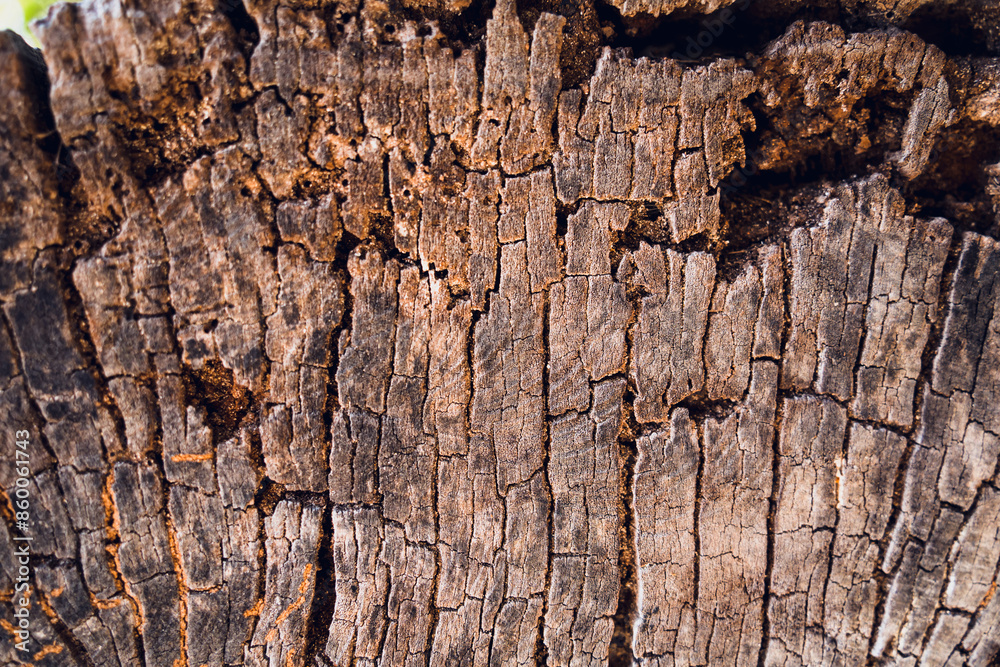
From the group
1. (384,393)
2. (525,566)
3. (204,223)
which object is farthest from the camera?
(525,566)

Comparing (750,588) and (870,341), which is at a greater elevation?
(870,341)

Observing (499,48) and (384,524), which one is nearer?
(499,48)

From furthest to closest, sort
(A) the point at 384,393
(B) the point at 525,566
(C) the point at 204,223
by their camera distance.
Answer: (B) the point at 525,566 → (A) the point at 384,393 → (C) the point at 204,223

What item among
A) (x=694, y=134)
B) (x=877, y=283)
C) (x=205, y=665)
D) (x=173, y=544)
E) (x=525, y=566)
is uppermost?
(x=694, y=134)

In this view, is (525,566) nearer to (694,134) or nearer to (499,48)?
(694,134)

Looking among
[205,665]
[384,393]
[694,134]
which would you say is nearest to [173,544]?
[205,665]

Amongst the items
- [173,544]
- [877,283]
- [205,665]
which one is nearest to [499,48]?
[877,283]
